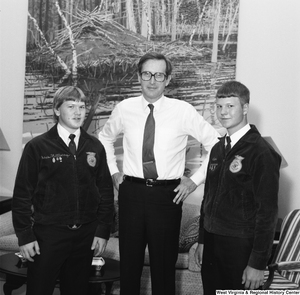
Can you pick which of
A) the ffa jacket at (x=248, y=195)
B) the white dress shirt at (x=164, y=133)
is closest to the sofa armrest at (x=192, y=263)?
the white dress shirt at (x=164, y=133)

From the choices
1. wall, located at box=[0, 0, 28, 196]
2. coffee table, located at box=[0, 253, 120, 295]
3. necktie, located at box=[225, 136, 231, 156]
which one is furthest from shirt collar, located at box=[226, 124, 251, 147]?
wall, located at box=[0, 0, 28, 196]

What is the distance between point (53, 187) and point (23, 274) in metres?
0.83

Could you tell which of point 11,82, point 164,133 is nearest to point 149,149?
point 164,133

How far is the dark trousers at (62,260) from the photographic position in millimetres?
2359

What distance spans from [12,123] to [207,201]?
2877 millimetres

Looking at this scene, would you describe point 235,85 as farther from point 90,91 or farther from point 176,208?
point 90,91

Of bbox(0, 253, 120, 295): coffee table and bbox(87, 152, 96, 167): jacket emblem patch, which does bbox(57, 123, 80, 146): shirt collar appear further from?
bbox(0, 253, 120, 295): coffee table

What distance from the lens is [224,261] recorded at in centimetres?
227

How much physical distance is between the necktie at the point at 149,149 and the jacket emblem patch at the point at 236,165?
650 mm

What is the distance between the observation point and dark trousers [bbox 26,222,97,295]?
7.74 ft

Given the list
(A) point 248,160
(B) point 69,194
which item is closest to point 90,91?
(B) point 69,194

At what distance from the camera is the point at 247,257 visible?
2.23 m

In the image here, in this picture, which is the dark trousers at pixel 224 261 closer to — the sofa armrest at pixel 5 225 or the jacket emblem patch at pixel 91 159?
the jacket emblem patch at pixel 91 159

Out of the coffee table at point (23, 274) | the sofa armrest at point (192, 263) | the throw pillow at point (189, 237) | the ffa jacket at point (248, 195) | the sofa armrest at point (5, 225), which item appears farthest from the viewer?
the sofa armrest at point (5, 225)
